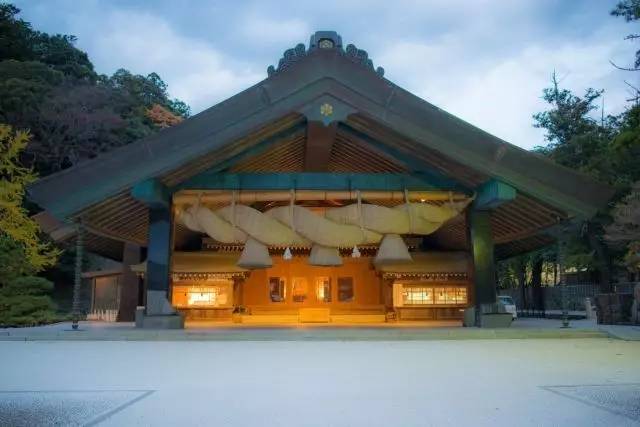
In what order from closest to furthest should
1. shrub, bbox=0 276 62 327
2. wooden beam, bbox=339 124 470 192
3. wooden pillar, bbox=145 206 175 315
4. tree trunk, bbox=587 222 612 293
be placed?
1. wooden pillar, bbox=145 206 175 315
2. wooden beam, bbox=339 124 470 192
3. shrub, bbox=0 276 62 327
4. tree trunk, bbox=587 222 612 293

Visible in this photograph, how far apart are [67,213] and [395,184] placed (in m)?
7.88

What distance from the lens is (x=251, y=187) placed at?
42.4 ft

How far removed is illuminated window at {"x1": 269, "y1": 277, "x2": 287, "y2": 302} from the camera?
21031 mm

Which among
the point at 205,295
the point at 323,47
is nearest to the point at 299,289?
the point at 205,295

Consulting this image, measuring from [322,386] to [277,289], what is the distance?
16150 mm

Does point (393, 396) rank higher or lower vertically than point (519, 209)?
lower

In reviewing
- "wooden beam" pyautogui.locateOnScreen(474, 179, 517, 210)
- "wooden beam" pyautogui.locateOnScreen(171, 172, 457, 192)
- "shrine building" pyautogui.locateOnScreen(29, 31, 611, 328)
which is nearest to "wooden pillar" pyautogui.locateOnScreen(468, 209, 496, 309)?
"shrine building" pyautogui.locateOnScreen(29, 31, 611, 328)

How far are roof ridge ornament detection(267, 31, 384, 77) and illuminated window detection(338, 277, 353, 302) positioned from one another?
11.4m

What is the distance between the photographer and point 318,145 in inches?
511

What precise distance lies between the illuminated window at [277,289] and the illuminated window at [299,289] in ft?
1.26

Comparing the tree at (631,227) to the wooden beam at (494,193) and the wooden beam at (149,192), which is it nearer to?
the wooden beam at (494,193)

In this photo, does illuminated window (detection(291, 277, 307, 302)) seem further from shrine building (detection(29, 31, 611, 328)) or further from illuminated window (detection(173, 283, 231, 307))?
shrine building (detection(29, 31, 611, 328))

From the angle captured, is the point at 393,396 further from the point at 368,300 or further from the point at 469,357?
the point at 368,300

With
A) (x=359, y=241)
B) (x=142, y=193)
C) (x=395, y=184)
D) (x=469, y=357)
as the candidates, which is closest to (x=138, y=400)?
(x=469, y=357)
